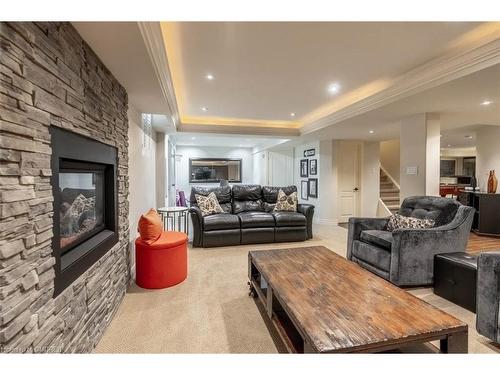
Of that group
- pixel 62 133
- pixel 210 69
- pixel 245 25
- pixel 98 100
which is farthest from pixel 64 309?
pixel 210 69

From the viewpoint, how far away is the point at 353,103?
4.02m

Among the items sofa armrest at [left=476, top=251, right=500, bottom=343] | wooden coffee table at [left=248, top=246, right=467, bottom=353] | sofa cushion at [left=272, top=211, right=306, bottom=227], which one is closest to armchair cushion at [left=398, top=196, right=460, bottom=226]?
sofa armrest at [left=476, top=251, right=500, bottom=343]

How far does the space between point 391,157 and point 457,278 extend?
7750 mm

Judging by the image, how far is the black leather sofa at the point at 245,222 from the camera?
4.29 meters

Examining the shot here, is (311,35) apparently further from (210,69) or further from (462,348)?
(462,348)

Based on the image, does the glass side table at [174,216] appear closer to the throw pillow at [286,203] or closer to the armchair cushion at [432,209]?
the throw pillow at [286,203]

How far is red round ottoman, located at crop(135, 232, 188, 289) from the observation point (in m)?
2.65

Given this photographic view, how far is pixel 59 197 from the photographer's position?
1422 millimetres

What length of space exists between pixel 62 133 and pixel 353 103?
12.7 ft

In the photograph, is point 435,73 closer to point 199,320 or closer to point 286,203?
point 286,203

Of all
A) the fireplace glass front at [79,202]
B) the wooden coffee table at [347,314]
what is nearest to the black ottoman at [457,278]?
the wooden coffee table at [347,314]

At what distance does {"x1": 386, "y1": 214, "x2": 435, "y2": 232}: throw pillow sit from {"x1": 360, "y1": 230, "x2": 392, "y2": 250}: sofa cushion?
0.47 feet

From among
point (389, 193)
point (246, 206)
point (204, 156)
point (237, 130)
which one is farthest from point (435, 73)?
point (204, 156)

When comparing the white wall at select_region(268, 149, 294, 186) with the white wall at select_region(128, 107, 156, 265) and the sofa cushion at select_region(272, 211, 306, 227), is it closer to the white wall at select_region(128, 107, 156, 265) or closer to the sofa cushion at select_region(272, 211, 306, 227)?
the sofa cushion at select_region(272, 211, 306, 227)
